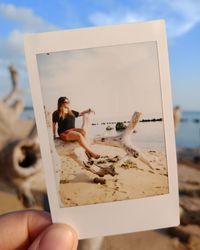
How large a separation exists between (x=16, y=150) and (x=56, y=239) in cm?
170

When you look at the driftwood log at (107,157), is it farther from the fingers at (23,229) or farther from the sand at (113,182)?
the fingers at (23,229)

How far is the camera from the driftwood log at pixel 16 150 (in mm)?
2277

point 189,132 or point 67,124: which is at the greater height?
point 67,124

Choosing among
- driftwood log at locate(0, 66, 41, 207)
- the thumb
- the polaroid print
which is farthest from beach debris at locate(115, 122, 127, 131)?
driftwood log at locate(0, 66, 41, 207)

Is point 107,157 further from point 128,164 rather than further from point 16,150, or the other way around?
point 16,150

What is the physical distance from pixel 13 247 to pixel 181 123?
1702mm

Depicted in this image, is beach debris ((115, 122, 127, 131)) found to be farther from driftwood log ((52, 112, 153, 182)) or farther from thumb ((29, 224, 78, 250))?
thumb ((29, 224, 78, 250))

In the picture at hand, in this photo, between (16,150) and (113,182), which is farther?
(16,150)

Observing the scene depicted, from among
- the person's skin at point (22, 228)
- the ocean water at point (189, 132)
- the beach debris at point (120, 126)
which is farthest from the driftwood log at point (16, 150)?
the beach debris at point (120, 126)

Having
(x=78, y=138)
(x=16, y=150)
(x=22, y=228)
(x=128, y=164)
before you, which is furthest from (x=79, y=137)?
(x=16, y=150)

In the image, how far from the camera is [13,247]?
716 millimetres

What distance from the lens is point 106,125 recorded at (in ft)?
2.15

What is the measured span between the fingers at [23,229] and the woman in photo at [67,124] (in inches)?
6.5

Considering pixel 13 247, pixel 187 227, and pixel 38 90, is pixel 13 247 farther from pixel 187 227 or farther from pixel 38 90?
pixel 187 227
